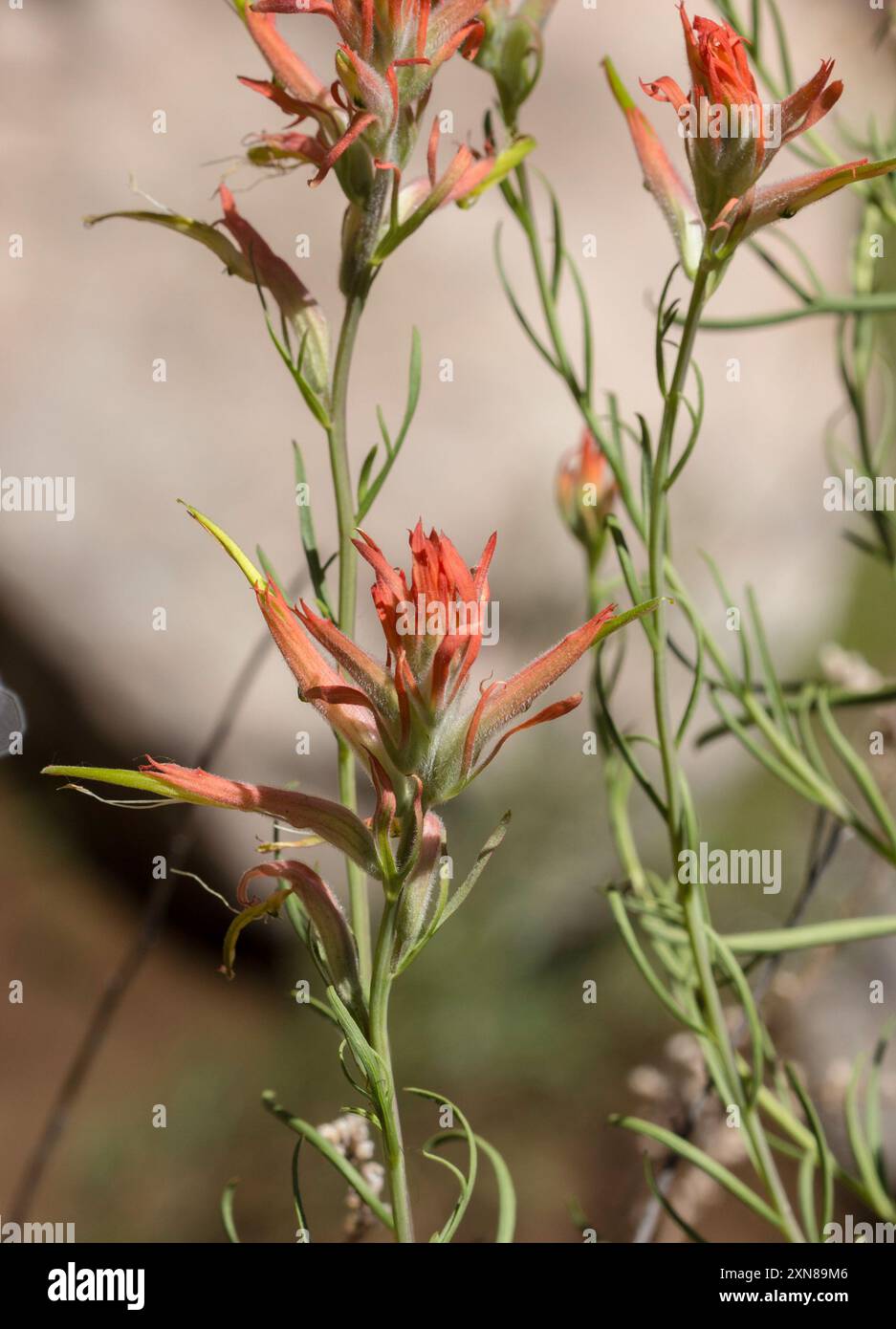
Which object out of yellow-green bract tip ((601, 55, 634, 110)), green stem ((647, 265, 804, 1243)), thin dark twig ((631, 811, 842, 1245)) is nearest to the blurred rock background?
thin dark twig ((631, 811, 842, 1245))

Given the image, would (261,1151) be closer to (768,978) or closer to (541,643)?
(541,643)

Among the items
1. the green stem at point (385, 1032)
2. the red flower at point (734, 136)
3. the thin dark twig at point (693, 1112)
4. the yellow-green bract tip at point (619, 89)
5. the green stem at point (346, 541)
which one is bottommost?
the thin dark twig at point (693, 1112)

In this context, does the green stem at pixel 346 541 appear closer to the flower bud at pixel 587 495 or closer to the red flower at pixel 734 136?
the red flower at pixel 734 136

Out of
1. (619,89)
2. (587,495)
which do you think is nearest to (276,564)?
(587,495)

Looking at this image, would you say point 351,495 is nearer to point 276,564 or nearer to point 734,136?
point 734,136

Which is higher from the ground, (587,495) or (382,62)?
(382,62)

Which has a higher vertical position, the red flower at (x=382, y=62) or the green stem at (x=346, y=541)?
the red flower at (x=382, y=62)

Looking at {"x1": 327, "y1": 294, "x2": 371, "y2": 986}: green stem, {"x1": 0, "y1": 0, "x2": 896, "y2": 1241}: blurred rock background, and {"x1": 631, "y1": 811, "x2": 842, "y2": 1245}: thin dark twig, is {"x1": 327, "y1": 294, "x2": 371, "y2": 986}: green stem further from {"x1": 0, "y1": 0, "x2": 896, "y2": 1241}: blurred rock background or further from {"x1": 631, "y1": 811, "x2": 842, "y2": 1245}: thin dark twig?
{"x1": 0, "y1": 0, "x2": 896, "y2": 1241}: blurred rock background

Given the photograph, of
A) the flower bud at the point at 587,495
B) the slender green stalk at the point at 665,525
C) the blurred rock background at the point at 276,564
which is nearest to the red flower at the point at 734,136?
the slender green stalk at the point at 665,525

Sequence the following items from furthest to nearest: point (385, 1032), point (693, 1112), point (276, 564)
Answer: point (276, 564) → point (693, 1112) → point (385, 1032)

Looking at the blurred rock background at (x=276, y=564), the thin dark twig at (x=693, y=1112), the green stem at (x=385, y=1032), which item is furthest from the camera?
the blurred rock background at (x=276, y=564)
